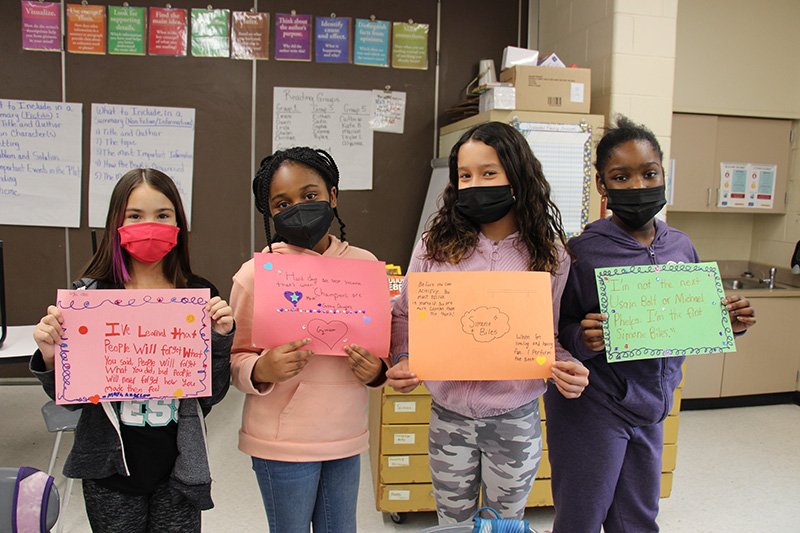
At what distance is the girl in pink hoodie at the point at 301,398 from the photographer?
123 cm

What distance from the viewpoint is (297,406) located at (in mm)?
1255

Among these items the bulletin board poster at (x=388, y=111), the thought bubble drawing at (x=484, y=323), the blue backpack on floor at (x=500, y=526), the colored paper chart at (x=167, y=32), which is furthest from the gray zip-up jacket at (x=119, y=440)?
the colored paper chart at (x=167, y=32)

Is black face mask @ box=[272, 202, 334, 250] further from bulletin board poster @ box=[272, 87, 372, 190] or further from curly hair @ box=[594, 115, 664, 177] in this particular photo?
bulletin board poster @ box=[272, 87, 372, 190]

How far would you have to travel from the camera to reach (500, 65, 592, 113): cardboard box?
258cm

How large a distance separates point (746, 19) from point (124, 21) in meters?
4.29

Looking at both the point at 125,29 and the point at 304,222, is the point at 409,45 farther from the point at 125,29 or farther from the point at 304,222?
the point at 304,222

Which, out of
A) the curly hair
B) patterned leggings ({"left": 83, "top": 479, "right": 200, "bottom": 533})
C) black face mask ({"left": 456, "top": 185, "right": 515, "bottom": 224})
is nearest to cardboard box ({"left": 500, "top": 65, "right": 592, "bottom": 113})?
the curly hair

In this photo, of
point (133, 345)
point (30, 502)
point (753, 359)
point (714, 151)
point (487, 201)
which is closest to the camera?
point (30, 502)

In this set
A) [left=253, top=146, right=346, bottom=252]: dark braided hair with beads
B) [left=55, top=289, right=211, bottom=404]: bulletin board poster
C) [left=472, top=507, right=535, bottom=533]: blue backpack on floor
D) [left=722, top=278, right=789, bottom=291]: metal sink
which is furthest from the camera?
[left=722, top=278, right=789, bottom=291]: metal sink

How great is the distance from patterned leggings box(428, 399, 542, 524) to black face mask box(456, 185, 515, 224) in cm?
50

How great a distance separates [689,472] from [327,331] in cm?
250

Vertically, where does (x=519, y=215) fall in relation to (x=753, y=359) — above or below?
above

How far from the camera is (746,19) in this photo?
12.3ft

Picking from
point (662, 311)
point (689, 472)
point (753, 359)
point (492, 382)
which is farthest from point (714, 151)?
point (492, 382)
